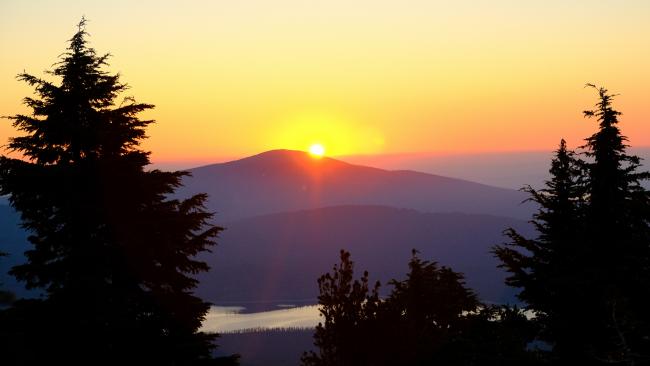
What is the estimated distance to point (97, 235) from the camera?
63.8 feet

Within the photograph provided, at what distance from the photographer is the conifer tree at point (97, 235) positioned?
17.7 metres

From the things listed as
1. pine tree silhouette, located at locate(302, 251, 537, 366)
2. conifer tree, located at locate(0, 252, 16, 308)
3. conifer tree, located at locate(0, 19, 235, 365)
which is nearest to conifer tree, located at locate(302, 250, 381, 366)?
pine tree silhouette, located at locate(302, 251, 537, 366)

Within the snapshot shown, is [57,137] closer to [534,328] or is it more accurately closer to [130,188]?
[130,188]

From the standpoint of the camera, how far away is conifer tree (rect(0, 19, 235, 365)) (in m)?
17.7

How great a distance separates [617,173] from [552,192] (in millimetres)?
3295

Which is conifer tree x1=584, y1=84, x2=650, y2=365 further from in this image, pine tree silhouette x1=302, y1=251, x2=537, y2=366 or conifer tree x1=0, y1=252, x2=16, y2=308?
conifer tree x1=0, y1=252, x2=16, y2=308

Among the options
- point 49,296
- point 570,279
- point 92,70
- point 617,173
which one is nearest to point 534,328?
point 570,279

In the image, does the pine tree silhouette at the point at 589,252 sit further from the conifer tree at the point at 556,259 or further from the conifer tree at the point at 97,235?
the conifer tree at the point at 97,235

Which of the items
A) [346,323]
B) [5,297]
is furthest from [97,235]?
[5,297]

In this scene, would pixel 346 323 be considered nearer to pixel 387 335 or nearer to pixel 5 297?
pixel 387 335

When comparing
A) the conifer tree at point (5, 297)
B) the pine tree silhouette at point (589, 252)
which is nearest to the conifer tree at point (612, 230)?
the pine tree silhouette at point (589, 252)

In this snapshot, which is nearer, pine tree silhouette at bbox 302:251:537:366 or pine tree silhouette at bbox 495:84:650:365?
pine tree silhouette at bbox 302:251:537:366

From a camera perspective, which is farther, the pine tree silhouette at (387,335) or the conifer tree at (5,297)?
the pine tree silhouette at (387,335)

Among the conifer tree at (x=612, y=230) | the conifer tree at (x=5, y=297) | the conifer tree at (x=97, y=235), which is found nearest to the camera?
the conifer tree at (x=5, y=297)
